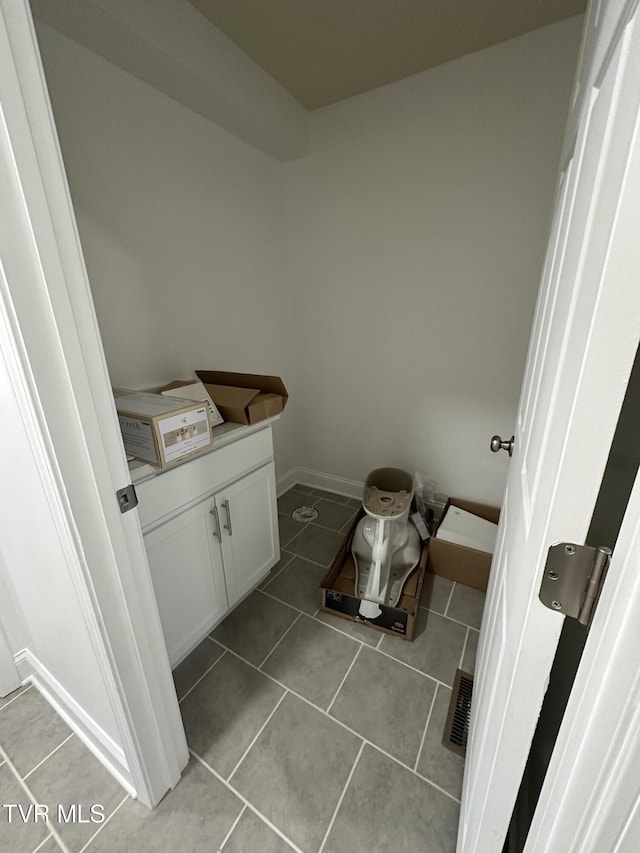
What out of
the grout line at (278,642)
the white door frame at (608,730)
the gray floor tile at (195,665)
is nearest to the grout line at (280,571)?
the grout line at (278,642)

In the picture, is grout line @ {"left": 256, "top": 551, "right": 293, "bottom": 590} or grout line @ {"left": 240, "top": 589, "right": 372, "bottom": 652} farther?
grout line @ {"left": 256, "top": 551, "right": 293, "bottom": 590}

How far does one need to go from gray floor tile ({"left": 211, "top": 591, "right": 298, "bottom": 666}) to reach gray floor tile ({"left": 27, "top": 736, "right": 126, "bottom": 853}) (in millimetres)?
523

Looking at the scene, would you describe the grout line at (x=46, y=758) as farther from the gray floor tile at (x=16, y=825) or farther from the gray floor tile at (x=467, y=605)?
the gray floor tile at (x=467, y=605)

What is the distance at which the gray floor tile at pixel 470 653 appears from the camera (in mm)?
1392

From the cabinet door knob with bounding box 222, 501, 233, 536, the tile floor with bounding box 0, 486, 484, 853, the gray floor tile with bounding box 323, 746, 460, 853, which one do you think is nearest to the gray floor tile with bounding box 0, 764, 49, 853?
the tile floor with bounding box 0, 486, 484, 853

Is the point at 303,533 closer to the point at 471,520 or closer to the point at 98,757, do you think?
the point at 471,520

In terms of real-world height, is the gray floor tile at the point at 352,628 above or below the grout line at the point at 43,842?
above

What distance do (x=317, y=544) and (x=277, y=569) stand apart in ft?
0.99

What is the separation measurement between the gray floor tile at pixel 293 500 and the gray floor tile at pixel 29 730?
1.47m

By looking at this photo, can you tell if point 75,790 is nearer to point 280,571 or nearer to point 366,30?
point 280,571

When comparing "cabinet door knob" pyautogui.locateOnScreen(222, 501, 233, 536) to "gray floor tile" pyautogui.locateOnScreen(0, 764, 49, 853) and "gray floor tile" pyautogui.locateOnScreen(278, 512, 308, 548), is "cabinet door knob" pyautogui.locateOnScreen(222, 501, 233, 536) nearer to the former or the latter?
"gray floor tile" pyautogui.locateOnScreen(278, 512, 308, 548)

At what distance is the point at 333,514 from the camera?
2.42 m

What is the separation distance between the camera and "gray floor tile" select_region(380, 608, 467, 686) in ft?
4.56

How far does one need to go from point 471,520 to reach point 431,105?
2.19 metres
